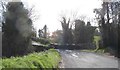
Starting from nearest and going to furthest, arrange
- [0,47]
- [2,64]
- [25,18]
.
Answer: [2,64] → [0,47] → [25,18]

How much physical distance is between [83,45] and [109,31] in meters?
33.5

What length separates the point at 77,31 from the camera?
93500 millimetres

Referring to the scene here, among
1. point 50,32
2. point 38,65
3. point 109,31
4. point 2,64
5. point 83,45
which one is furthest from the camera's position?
point 50,32

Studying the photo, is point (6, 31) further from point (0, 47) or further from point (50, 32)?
point (50, 32)

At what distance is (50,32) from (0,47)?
10128cm

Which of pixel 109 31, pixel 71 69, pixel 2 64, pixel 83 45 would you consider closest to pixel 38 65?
pixel 2 64

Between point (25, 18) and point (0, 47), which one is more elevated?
point (25, 18)

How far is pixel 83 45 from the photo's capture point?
88.5 m

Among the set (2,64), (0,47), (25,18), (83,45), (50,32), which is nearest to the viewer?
(2,64)

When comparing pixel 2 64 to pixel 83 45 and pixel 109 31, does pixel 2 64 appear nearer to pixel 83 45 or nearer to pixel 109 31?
pixel 109 31

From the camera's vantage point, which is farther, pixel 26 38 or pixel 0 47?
pixel 26 38

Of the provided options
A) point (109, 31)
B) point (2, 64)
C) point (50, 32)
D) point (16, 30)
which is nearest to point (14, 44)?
point (16, 30)

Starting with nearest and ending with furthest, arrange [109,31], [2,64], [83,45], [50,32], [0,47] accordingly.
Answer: [2,64] → [0,47] → [109,31] → [83,45] → [50,32]

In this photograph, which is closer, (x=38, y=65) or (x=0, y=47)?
(x=38, y=65)
